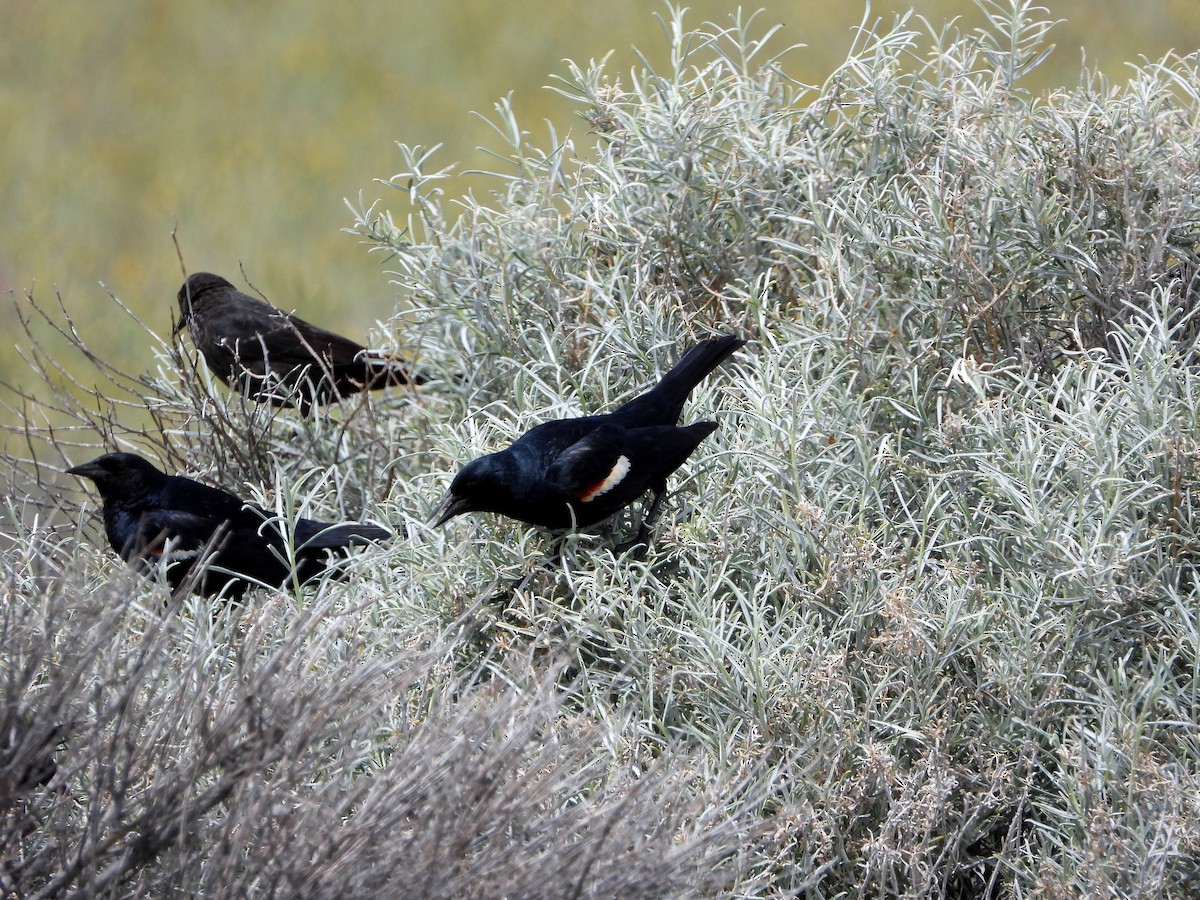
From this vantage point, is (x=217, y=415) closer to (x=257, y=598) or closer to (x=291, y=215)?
(x=257, y=598)

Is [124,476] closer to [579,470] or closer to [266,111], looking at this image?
[579,470]

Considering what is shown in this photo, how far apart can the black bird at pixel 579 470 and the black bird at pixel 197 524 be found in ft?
2.25

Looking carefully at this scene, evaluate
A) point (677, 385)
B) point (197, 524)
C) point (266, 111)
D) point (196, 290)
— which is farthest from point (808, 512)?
point (266, 111)

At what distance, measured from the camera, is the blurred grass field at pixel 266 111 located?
1084 centimetres

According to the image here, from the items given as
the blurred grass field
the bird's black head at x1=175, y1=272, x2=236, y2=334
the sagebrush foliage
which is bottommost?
the sagebrush foliage

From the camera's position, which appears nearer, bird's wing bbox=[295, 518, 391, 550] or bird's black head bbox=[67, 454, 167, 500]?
bird's wing bbox=[295, 518, 391, 550]

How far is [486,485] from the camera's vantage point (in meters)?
3.41

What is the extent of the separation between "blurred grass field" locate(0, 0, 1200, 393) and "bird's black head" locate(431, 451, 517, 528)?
6.68 meters

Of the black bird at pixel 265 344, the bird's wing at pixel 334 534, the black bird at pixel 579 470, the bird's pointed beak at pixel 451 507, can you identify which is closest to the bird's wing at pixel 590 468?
the black bird at pixel 579 470

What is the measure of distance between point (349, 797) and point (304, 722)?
169mm

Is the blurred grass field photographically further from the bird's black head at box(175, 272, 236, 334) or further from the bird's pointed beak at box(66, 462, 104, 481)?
the bird's pointed beak at box(66, 462, 104, 481)

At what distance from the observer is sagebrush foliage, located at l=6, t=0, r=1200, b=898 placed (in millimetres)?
2656

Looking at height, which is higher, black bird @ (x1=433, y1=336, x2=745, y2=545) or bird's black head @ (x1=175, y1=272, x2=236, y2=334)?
bird's black head @ (x1=175, y1=272, x2=236, y2=334)

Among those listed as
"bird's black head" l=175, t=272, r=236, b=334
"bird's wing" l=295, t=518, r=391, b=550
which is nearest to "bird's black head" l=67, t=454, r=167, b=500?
"bird's wing" l=295, t=518, r=391, b=550
